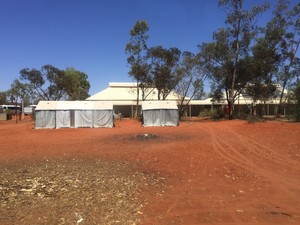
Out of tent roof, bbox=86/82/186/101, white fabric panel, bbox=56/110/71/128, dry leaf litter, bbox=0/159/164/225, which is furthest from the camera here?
tent roof, bbox=86/82/186/101

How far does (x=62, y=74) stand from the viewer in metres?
55.8

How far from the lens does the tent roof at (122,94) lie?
172ft

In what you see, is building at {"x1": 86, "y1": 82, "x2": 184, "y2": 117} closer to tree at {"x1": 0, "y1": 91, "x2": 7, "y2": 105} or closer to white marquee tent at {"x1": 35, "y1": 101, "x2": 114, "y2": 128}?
white marquee tent at {"x1": 35, "y1": 101, "x2": 114, "y2": 128}

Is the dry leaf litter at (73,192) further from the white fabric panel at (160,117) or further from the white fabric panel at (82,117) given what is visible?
the white fabric panel at (160,117)

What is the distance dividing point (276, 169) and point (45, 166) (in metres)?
8.16

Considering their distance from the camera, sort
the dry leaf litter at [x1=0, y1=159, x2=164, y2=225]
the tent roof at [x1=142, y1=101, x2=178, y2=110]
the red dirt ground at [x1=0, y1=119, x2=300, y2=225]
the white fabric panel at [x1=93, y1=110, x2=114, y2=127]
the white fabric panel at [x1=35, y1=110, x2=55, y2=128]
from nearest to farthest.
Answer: the dry leaf litter at [x1=0, y1=159, x2=164, y2=225]
the red dirt ground at [x1=0, y1=119, x2=300, y2=225]
the white fabric panel at [x1=35, y1=110, x2=55, y2=128]
the white fabric panel at [x1=93, y1=110, x2=114, y2=127]
the tent roof at [x1=142, y1=101, x2=178, y2=110]

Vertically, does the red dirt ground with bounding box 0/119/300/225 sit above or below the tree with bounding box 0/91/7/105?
below

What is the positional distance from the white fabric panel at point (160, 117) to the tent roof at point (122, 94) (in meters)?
17.0

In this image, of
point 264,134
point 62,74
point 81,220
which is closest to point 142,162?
point 81,220

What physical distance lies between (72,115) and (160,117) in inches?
353

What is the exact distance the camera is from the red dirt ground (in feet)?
22.4

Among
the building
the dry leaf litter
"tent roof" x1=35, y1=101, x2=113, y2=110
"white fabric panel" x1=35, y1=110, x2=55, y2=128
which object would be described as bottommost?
the dry leaf litter

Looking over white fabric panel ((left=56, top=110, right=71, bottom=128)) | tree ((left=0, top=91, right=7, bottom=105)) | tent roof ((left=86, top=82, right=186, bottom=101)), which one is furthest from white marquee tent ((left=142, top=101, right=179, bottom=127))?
tree ((left=0, top=91, right=7, bottom=105))

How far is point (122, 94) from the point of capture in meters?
55.3
